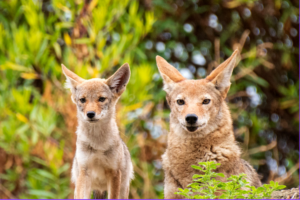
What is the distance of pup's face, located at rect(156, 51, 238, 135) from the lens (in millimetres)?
4504

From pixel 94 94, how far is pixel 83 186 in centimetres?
90

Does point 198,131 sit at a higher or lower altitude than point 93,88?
lower

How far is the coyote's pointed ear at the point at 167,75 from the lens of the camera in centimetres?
496

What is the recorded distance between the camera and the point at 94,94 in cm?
441

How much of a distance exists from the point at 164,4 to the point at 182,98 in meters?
5.83

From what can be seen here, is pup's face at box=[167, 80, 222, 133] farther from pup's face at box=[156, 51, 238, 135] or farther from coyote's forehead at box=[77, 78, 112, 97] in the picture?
coyote's forehead at box=[77, 78, 112, 97]

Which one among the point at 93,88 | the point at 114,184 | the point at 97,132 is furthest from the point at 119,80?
the point at 114,184

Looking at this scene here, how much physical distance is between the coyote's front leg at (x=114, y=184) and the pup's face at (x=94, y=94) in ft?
1.84

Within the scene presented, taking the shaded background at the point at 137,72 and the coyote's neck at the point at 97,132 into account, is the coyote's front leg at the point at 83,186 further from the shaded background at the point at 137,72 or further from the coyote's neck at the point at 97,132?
the shaded background at the point at 137,72

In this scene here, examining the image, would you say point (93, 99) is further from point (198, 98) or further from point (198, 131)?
point (198, 131)

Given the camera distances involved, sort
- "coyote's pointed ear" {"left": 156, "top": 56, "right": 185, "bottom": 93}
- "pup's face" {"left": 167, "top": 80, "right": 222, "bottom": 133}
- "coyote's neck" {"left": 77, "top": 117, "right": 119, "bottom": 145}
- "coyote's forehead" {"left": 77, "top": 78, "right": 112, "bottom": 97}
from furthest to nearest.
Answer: "coyote's pointed ear" {"left": 156, "top": 56, "right": 185, "bottom": 93} < "coyote's neck" {"left": 77, "top": 117, "right": 119, "bottom": 145} < "pup's face" {"left": 167, "top": 80, "right": 222, "bottom": 133} < "coyote's forehead" {"left": 77, "top": 78, "right": 112, "bottom": 97}

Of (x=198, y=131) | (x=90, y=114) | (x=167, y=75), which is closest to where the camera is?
(x=90, y=114)

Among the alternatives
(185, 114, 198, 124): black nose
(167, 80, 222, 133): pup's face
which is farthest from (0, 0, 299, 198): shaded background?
(185, 114, 198, 124): black nose

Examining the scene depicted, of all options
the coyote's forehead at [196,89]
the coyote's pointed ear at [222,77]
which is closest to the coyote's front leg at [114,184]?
the coyote's forehead at [196,89]
